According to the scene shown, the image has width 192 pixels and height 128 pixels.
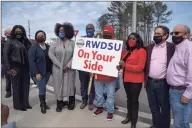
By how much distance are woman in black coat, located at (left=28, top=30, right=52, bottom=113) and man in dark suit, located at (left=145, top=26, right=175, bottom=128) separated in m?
2.10

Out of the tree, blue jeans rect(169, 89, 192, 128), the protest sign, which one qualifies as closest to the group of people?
blue jeans rect(169, 89, 192, 128)

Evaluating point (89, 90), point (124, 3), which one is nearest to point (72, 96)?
point (89, 90)

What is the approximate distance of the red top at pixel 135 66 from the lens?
4082 millimetres

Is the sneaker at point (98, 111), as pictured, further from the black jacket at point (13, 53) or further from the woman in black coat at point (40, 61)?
the black jacket at point (13, 53)

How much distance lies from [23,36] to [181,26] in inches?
124

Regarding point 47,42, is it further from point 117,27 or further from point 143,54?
point 117,27

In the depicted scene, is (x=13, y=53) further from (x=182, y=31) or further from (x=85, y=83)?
(x=182, y=31)

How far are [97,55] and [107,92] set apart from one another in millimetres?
689

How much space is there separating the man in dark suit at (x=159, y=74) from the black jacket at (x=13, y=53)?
2511 mm

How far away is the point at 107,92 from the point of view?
4.76 meters

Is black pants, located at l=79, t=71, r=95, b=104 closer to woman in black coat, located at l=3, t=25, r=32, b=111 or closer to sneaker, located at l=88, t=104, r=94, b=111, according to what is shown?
sneaker, located at l=88, t=104, r=94, b=111

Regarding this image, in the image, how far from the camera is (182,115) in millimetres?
3471

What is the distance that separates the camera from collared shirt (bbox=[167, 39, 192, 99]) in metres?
3.30

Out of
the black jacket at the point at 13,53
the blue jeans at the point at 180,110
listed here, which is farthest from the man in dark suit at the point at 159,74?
the black jacket at the point at 13,53
